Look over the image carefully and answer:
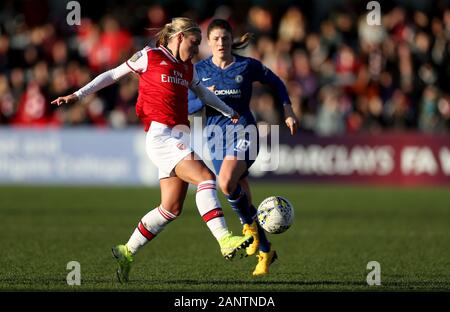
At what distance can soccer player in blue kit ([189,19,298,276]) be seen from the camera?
371 inches

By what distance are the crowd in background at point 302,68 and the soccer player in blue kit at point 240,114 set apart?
11598 millimetres

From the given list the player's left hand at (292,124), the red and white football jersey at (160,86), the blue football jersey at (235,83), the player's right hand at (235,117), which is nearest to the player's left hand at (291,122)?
the player's left hand at (292,124)

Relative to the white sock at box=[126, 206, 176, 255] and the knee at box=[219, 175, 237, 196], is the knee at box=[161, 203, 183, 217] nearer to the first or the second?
the white sock at box=[126, 206, 176, 255]

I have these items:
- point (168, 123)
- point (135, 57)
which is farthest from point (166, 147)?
point (135, 57)

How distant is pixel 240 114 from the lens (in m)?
9.74

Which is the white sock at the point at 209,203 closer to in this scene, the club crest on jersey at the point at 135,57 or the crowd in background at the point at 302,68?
the club crest on jersey at the point at 135,57

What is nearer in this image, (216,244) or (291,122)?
(291,122)

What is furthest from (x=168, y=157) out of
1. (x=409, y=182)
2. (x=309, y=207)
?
(x=409, y=182)

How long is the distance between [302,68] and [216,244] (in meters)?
11.0

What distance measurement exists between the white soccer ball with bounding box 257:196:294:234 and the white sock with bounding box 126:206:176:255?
3.80ft

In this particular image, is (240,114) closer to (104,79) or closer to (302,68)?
(104,79)

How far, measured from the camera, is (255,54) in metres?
22.2

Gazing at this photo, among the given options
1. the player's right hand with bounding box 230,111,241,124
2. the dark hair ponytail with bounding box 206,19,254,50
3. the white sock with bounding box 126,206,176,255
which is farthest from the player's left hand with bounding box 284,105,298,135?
the white sock with bounding box 126,206,176,255

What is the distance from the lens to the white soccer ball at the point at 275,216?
9.26 metres
